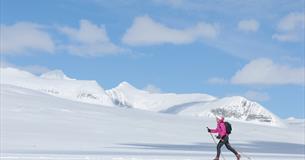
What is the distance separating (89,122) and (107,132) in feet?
24.9

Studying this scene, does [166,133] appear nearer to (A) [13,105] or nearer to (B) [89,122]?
(B) [89,122]

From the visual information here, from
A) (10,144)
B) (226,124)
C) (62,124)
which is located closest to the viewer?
(226,124)

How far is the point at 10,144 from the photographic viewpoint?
30.2m

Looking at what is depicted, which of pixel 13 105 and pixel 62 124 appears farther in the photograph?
pixel 13 105

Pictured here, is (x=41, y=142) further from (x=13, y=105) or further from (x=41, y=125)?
(x=13, y=105)

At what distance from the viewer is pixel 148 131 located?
50250 mm

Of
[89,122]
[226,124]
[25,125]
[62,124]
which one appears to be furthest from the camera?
[89,122]

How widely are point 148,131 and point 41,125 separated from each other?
8.90 m

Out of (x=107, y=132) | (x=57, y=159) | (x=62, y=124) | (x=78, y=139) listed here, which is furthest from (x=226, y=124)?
(x=62, y=124)

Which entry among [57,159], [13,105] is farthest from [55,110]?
[57,159]

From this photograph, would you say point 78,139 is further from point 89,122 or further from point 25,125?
point 89,122

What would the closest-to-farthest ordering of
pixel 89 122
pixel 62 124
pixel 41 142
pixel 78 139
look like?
pixel 41 142 → pixel 78 139 → pixel 62 124 → pixel 89 122

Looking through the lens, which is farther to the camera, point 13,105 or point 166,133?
point 13,105

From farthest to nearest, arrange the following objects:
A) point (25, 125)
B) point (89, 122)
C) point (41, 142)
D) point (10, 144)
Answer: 1. point (89, 122)
2. point (25, 125)
3. point (41, 142)
4. point (10, 144)
